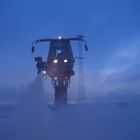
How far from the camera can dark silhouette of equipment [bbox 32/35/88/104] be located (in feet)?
178

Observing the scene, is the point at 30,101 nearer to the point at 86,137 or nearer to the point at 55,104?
the point at 55,104

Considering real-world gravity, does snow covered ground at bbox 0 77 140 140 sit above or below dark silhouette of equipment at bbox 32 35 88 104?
below

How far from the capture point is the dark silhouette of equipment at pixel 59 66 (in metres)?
54.1

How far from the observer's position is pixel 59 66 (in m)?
54.1

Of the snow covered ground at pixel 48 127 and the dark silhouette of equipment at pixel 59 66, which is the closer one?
the snow covered ground at pixel 48 127

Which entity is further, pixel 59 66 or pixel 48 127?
pixel 59 66

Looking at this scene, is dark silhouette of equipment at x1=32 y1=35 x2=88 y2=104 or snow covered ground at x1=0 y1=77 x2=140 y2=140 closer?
snow covered ground at x1=0 y1=77 x2=140 y2=140

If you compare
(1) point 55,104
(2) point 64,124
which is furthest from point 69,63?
(2) point 64,124

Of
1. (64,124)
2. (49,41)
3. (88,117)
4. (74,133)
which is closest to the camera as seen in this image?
(74,133)

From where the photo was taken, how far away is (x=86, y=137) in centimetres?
3119

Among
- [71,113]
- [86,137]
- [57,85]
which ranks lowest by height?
[86,137]

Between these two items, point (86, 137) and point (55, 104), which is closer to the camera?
point (86, 137)

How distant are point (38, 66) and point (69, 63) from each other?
4.49 metres

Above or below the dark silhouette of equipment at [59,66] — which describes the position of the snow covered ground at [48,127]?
below
